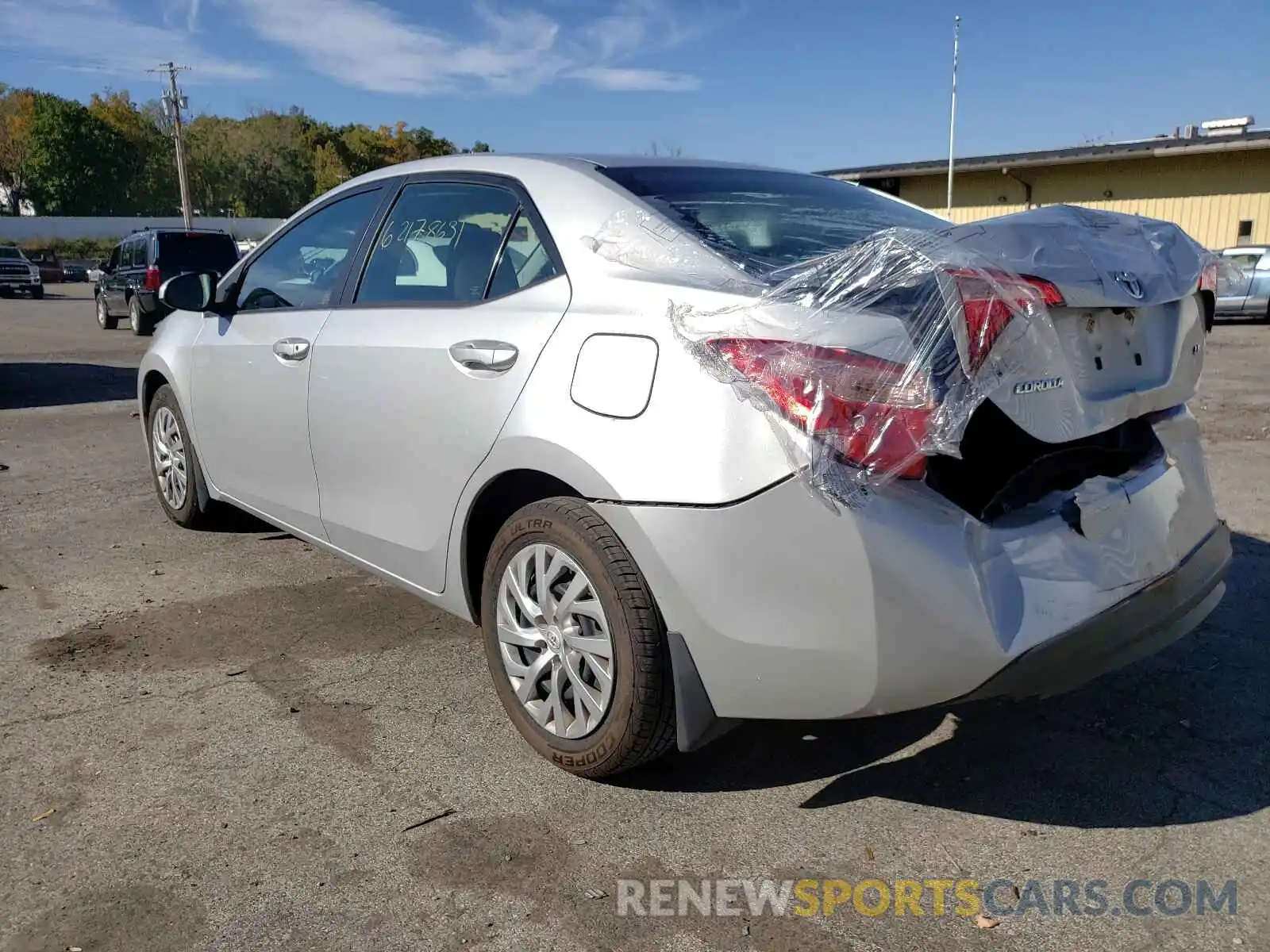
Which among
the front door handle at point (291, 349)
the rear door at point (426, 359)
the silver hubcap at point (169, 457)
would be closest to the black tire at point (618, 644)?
the rear door at point (426, 359)

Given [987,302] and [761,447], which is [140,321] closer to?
[761,447]

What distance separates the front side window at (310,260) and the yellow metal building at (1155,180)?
2140cm

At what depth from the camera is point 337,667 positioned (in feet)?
12.6

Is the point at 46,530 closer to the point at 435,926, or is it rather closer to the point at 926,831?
the point at 435,926

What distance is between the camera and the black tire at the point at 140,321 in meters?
20.4

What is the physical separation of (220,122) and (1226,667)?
9196 cm

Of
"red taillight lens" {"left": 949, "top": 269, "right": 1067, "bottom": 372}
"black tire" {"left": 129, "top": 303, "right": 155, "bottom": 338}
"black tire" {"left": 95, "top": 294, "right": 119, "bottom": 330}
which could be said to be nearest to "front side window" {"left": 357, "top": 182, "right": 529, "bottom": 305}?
"red taillight lens" {"left": 949, "top": 269, "right": 1067, "bottom": 372}

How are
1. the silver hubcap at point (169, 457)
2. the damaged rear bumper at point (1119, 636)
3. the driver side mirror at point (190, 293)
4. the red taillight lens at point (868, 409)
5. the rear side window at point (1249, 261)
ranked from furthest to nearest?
the rear side window at point (1249, 261)
the silver hubcap at point (169, 457)
the driver side mirror at point (190, 293)
the damaged rear bumper at point (1119, 636)
the red taillight lens at point (868, 409)

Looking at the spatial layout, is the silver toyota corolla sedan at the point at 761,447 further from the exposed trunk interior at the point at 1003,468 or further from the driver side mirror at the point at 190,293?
the driver side mirror at the point at 190,293

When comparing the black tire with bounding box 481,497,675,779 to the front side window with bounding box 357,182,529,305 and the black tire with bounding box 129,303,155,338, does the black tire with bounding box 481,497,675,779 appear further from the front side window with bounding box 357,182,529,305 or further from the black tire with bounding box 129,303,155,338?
the black tire with bounding box 129,303,155,338

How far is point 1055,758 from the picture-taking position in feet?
10.3

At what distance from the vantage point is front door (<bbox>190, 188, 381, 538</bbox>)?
402cm

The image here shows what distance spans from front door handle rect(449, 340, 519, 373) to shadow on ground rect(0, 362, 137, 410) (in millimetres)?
9064

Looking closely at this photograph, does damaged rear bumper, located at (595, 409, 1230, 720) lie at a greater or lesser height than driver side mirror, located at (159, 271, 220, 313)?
lesser
